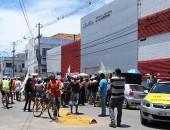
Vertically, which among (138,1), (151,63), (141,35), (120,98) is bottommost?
(120,98)

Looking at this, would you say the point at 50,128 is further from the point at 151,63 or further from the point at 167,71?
the point at 151,63

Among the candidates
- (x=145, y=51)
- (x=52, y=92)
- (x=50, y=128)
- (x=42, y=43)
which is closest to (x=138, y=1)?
(x=145, y=51)

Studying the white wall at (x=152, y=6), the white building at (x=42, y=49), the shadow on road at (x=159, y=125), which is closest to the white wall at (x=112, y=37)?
the white wall at (x=152, y=6)

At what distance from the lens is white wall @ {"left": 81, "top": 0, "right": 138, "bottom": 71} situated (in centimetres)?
3316

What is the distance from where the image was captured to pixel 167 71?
1080 inches

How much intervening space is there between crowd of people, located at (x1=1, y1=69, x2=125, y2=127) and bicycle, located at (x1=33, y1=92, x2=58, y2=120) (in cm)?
23

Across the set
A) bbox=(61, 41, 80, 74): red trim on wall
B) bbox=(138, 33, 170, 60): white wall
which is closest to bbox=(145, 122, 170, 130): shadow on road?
bbox=(138, 33, 170, 60): white wall

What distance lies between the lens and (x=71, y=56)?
168 ft

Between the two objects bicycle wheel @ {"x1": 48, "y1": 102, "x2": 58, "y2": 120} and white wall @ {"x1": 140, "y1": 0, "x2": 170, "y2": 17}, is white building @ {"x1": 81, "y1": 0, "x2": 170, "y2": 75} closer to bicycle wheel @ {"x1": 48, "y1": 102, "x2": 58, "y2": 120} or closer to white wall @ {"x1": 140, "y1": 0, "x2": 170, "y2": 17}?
white wall @ {"x1": 140, "y1": 0, "x2": 170, "y2": 17}

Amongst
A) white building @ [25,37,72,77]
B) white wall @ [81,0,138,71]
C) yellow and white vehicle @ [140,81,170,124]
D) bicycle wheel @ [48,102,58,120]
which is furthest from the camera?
white building @ [25,37,72,77]

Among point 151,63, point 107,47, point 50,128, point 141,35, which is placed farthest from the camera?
point 107,47

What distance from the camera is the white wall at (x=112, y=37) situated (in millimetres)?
33156

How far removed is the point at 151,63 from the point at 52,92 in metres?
15.3

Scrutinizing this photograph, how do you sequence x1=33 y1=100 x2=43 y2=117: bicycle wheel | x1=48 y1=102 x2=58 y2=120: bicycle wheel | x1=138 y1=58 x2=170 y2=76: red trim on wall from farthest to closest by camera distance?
1. x1=138 y1=58 x2=170 y2=76: red trim on wall
2. x1=33 y1=100 x2=43 y2=117: bicycle wheel
3. x1=48 y1=102 x2=58 y2=120: bicycle wheel
